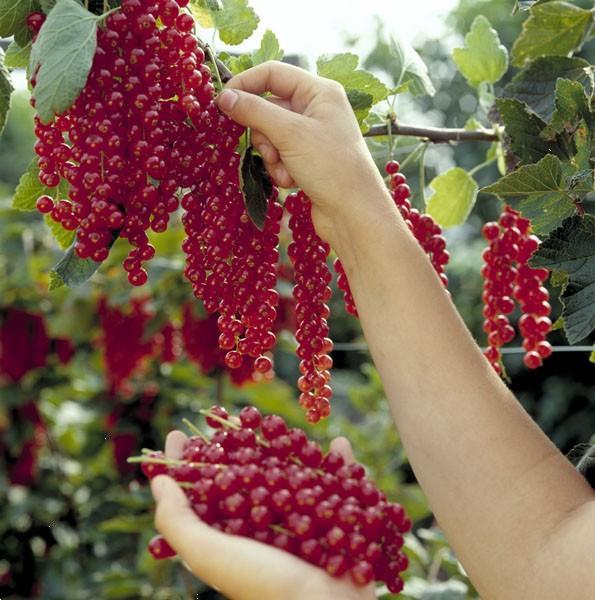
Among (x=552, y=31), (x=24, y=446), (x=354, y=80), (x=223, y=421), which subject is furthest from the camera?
(x=24, y=446)

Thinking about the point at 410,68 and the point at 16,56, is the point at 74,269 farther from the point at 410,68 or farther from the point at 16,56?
the point at 410,68

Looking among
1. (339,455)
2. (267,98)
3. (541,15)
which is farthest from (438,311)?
(541,15)

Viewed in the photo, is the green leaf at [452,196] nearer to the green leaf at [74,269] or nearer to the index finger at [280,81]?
the index finger at [280,81]

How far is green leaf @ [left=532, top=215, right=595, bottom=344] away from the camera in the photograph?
94 centimetres

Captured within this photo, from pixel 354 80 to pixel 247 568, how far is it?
560mm

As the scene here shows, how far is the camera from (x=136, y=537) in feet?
8.16

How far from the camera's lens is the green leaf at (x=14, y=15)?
33.3 inches

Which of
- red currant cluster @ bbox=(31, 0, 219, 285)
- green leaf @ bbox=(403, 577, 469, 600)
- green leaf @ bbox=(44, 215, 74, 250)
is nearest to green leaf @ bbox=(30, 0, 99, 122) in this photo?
red currant cluster @ bbox=(31, 0, 219, 285)

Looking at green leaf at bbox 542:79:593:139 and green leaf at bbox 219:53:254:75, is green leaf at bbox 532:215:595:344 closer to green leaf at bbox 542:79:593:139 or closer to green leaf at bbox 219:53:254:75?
green leaf at bbox 542:79:593:139

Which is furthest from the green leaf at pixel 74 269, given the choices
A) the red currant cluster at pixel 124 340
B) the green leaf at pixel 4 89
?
the red currant cluster at pixel 124 340

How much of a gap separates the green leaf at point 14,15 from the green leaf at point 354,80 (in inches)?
12.2

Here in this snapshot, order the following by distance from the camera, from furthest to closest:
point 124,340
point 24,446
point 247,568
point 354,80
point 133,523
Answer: point 24,446 → point 124,340 → point 133,523 → point 354,80 → point 247,568

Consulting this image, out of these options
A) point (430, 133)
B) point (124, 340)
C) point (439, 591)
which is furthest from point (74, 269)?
point (124, 340)

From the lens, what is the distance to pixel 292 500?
697 millimetres
